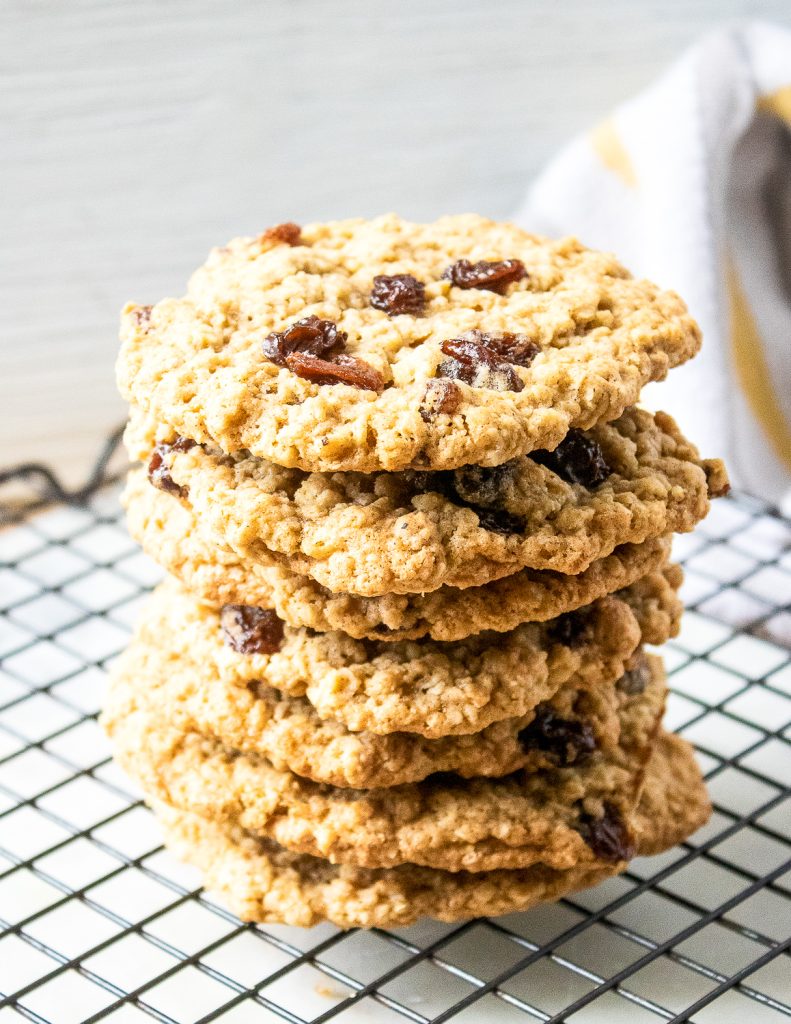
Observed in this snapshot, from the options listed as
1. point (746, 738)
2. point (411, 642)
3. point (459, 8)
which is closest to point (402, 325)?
point (411, 642)

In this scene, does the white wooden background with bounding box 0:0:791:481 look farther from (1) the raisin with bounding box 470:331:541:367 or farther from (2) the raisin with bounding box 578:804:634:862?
(2) the raisin with bounding box 578:804:634:862

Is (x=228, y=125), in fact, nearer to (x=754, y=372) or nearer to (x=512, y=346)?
(x=754, y=372)

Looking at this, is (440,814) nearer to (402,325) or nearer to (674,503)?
(674,503)

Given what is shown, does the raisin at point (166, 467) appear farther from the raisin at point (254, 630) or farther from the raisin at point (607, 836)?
the raisin at point (607, 836)

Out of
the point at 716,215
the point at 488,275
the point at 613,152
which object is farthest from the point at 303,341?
the point at 613,152

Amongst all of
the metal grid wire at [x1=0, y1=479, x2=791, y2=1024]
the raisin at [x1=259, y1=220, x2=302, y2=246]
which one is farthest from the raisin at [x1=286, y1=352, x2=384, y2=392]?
the metal grid wire at [x1=0, y1=479, x2=791, y2=1024]

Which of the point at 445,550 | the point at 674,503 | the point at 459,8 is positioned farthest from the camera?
the point at 459,8
